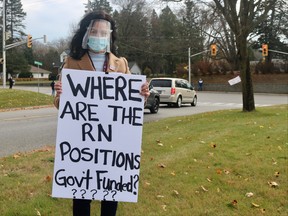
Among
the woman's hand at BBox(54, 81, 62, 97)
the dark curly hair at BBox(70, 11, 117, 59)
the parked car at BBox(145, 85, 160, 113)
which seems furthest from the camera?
the parked car at BBox(145, 85, 160, 113)

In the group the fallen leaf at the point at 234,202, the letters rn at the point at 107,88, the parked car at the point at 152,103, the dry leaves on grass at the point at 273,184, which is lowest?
the fallen leaf at the point at 234,202

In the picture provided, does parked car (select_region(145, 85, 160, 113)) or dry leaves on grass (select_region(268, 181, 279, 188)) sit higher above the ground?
parked car (select_region(145, 85, 160, 113))

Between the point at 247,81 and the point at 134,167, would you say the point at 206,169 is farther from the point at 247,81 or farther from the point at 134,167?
the point at 247,81

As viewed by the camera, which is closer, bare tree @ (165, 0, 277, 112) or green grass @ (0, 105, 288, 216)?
green grass @ (0, 105, 288, 216)

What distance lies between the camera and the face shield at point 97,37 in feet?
11.3

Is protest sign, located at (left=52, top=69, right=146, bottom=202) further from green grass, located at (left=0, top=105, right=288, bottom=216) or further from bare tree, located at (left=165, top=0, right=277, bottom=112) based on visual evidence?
bare tree, located at (left=165, top=0, right=277, bottom=112)

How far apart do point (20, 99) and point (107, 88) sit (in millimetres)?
23419

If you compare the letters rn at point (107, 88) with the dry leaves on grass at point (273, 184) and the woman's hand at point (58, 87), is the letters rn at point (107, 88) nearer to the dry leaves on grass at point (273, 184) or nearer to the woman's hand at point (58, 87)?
the woman's hand at point (58, 87)

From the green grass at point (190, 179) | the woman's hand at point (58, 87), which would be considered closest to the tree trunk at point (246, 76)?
the green grass at point (190, 179)

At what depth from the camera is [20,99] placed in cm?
2564

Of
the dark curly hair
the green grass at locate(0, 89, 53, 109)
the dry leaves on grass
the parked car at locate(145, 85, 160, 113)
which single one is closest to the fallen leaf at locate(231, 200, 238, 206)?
the dry leaves on grass

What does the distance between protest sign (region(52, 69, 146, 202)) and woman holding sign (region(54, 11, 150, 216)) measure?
10 centimetres

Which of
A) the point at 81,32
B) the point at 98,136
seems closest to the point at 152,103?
the point at 81,32

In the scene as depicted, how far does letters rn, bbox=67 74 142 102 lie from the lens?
3.39 meters
